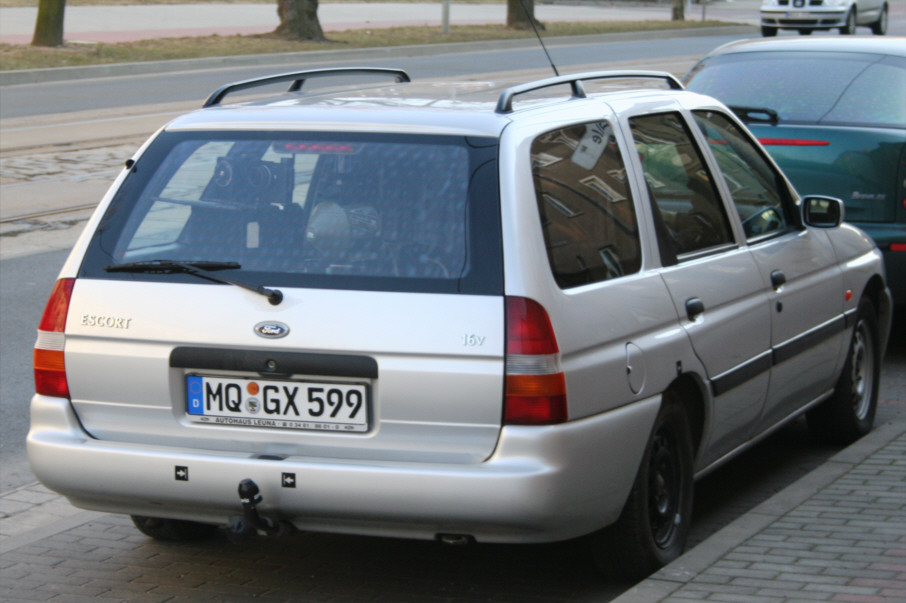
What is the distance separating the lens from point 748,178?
5641mm

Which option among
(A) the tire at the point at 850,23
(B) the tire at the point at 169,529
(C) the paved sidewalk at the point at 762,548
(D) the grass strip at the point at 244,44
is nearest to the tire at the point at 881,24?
(A) the tire at the point at 850,23

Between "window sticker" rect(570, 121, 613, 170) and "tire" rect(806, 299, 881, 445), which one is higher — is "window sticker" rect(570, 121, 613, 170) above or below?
above

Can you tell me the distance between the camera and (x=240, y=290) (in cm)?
410

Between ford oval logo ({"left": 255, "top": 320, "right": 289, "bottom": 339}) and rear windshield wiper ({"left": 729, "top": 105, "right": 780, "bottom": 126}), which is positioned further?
rear windshield wiper ({"left": 729, "top": 105, "right": 780, "bottom": 126})

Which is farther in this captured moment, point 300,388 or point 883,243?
point 883,243

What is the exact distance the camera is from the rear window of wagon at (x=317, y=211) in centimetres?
400

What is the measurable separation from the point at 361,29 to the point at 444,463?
34341 mm

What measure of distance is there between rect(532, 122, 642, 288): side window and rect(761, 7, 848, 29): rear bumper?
116ft

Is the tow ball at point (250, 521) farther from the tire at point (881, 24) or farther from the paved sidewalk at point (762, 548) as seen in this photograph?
the tire at point (881, 24)

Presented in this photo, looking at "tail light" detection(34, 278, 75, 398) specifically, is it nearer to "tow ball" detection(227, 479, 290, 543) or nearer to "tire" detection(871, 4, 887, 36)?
"tow ball" detection(227, 479, 290, 543)

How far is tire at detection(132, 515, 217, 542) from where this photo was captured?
5027 millimetres

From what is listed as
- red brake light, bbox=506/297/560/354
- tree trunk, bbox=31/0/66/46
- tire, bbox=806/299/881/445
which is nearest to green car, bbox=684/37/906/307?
tire, bbox=806/299/881/445

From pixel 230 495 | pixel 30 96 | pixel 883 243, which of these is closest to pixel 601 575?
pixel 230 495

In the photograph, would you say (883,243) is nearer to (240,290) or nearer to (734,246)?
(734,246)
